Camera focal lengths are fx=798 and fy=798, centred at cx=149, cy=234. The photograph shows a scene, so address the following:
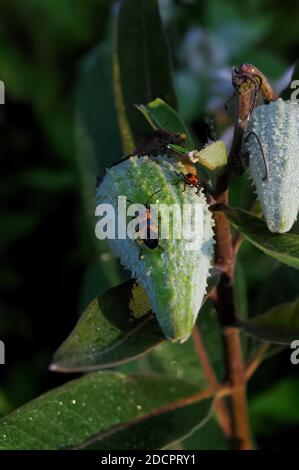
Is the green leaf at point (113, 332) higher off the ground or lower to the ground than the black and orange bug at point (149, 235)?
lower

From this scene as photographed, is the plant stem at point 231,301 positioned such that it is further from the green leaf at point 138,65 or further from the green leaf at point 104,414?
the green leaf at point 138,65

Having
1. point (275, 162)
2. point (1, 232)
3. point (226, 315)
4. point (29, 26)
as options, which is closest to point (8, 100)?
point (29, 26)

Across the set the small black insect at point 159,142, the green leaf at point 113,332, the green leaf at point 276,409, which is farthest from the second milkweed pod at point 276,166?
the green leaf at point 276,409

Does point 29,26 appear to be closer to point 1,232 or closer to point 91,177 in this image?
point 1,232

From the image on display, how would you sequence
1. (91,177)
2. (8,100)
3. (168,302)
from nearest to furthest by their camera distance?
(168,302) → (91,177) → (8,100)

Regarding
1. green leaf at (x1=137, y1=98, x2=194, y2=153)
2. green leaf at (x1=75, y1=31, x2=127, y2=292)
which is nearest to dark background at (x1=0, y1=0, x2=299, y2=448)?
green leaf at (x1=75, y1=31, x2=127, y2=292)

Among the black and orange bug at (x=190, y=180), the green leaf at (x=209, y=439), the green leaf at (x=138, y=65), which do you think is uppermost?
the green leaf at (x=138, y=65)
